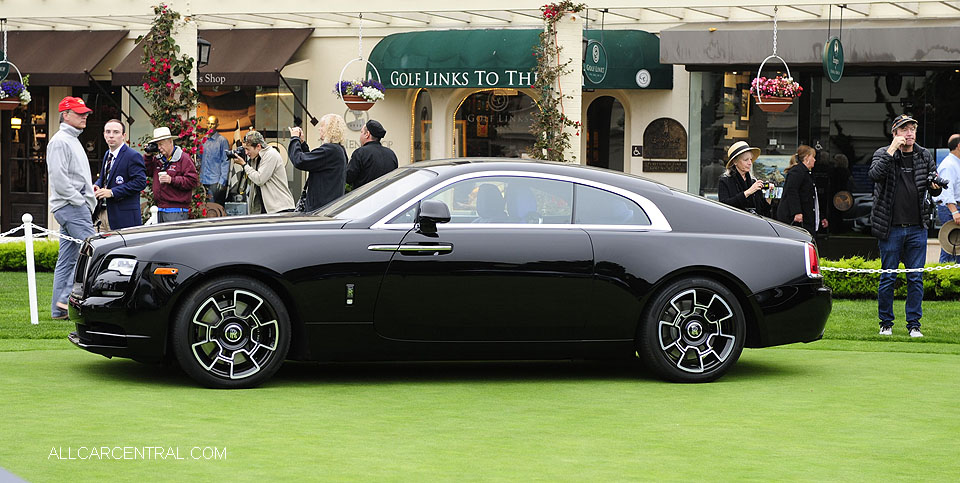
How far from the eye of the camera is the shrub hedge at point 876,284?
1498cm

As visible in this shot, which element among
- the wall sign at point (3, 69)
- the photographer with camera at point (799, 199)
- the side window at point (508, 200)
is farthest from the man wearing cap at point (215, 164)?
the side window at point (508, 200)

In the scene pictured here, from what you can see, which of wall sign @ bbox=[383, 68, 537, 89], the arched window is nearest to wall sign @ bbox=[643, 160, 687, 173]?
the arched window

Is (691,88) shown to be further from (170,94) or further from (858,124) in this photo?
(170,94)

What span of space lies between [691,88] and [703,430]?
15.5 metres

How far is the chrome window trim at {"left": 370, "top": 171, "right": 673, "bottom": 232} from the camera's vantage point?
319 inches

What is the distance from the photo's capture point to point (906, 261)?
11.5 meters

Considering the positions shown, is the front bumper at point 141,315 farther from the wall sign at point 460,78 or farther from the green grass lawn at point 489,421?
the wall sign at point 460,78

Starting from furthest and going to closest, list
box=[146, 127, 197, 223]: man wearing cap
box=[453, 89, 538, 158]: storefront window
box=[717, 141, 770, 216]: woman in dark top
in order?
box=[453, 89, 538, 158]: storefront window → box=[146, 127, 197, 223]: man wearing cap → box=[717, 141, 770, 216]: woman in dark top

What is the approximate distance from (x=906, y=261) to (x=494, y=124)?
1250 centimetres

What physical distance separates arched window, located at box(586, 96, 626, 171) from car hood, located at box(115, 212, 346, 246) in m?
14.7

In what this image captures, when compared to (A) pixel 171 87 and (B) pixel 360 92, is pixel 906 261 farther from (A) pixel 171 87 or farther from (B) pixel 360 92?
(B) pixel 360 92

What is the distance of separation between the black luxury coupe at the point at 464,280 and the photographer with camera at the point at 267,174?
19.2 ft

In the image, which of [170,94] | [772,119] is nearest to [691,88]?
[772,119]

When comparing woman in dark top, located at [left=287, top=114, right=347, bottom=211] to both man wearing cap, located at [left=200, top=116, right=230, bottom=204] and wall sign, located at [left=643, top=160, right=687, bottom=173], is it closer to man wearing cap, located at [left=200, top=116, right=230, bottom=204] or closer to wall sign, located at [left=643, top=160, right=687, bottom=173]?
man wearing cap, located at [left=200, top=116, right=230, bottom=204]
